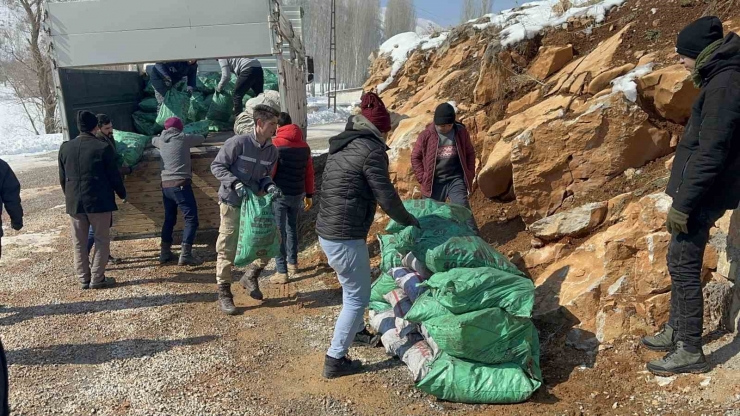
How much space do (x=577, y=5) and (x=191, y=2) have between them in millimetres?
4864

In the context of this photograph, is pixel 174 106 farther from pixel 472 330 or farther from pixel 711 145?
pixel 711 145

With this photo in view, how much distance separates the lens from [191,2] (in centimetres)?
512

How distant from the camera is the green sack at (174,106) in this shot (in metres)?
6.75

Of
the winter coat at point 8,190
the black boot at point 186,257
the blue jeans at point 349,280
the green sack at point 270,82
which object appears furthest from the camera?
the green sack at point 270,82

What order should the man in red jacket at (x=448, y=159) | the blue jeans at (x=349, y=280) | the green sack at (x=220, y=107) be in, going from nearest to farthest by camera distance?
the blue jeans at (x=349, y=280)
the man in red jacket at (x=448, y=159)
the green sack at (x=220, y=107)

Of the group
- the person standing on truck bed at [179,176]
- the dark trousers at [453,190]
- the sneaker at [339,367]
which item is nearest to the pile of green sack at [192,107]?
the person standing on truck bed at [179,176]

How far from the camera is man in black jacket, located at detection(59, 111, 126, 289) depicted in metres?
4.65

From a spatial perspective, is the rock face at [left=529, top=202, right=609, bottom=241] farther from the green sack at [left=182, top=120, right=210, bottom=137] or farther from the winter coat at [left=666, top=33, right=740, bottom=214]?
the green sack at [left=182, top=120, right=210, bottom=137]

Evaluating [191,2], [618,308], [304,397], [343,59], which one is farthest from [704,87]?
[343,59]

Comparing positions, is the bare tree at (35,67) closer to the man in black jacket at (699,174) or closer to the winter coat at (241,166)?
the winter coat at (241,166)

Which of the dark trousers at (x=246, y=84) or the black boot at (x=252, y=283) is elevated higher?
the dark trousers at (x=246, y=84)

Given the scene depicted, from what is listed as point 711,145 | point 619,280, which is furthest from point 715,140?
point 619,280

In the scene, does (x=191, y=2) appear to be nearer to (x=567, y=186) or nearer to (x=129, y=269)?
(x=129, y=269)

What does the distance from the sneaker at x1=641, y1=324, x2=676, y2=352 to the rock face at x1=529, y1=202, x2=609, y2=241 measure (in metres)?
1.14
